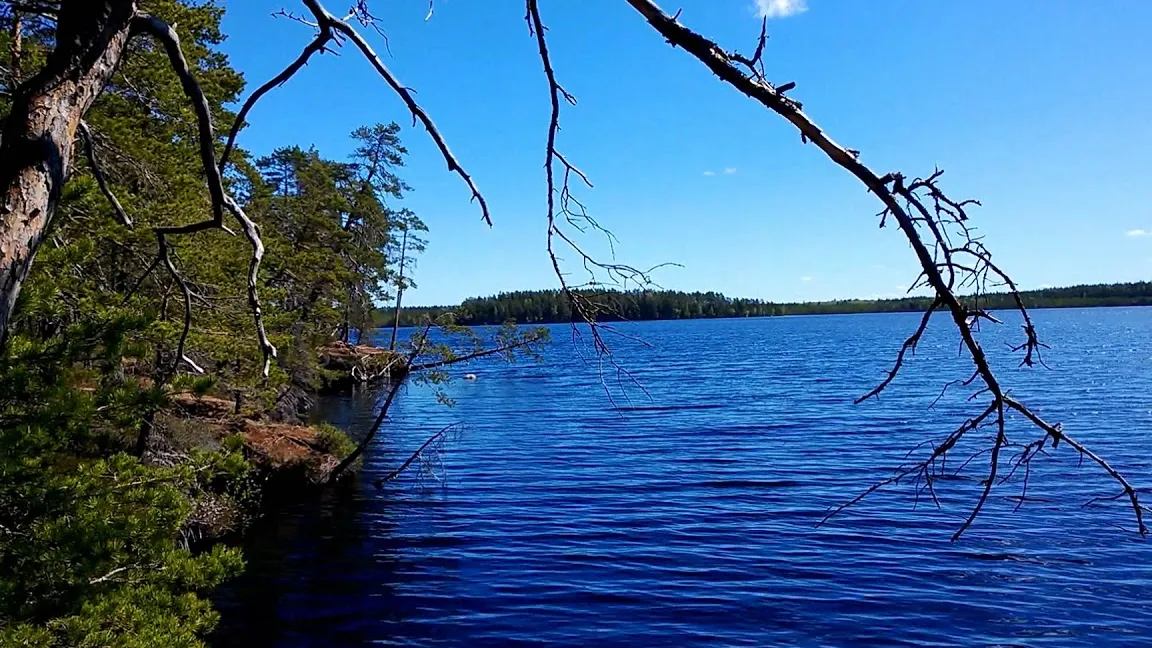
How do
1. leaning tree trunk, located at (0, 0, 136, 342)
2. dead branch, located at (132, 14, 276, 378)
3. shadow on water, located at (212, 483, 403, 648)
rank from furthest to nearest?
shadow on water, located at (212, 483, 403, 648) < dead branch, located at (132, 14, 276, 378) < leaning tree trunk, located at (0, 0, 136, 342)

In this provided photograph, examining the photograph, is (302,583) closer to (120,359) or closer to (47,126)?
(120,359)

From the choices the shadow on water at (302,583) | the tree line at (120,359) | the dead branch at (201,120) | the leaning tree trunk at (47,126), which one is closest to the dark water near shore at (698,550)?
the shadow on water at (302,583)

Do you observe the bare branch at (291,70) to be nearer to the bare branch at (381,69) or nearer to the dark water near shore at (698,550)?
the bare branch at (381,69)

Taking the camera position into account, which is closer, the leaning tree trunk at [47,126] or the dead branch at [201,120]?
the leaning tree trunk at [47,126]

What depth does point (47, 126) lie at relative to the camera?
1.70 metres

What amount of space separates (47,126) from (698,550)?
1296 centimetres

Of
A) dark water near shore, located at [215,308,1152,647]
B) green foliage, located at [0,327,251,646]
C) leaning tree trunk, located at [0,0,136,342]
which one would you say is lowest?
dark water near shore, located at [215,308,1152,647]

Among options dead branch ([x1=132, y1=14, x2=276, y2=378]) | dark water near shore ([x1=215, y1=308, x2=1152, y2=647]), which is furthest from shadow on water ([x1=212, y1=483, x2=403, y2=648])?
dead branch ([x1=132, y1=14, x2=276, y2=378])

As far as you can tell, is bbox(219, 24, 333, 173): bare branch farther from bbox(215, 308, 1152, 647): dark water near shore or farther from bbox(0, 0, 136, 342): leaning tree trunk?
bbox(215, 308, 1152, 647): dark water near shore

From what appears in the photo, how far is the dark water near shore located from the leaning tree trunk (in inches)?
213

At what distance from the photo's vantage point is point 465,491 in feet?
60.3

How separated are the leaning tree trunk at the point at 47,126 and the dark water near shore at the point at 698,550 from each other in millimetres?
5401

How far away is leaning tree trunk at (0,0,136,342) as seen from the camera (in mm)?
1646

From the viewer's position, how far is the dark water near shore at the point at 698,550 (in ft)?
34.4
